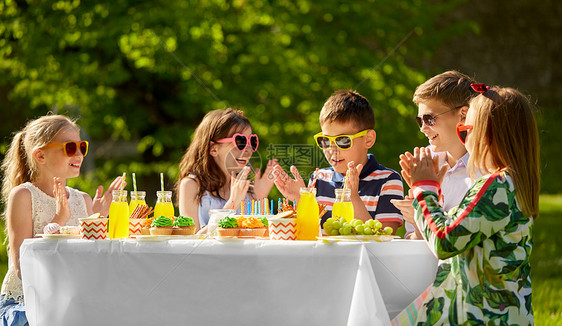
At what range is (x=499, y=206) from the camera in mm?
2783

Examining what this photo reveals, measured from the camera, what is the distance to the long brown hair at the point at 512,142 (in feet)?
9.43

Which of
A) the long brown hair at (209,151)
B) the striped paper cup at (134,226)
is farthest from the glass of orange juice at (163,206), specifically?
the long brown hair at (209,151)

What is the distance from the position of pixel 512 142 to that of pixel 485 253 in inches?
18.3

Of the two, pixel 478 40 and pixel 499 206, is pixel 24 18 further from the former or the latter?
pixel 478 40

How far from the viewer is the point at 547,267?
27.6ft

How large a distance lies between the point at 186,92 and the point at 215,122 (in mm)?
6325

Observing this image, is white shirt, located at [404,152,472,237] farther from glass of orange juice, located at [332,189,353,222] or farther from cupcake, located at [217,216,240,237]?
cupcake, located at [217,216,240,237]

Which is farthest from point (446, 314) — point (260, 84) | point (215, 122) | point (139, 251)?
point (260, 84)

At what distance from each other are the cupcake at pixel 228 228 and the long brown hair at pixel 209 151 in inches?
49.2

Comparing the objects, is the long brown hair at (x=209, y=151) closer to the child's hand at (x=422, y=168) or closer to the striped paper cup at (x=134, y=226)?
the striped paper cup at (x=134, y=226)

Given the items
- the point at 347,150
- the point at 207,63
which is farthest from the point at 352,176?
the point at 207,63

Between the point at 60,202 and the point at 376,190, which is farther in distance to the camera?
the point at 376,190

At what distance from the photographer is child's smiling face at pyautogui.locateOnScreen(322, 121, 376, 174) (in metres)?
3.94

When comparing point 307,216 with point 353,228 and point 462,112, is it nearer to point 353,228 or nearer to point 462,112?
point 353,228
